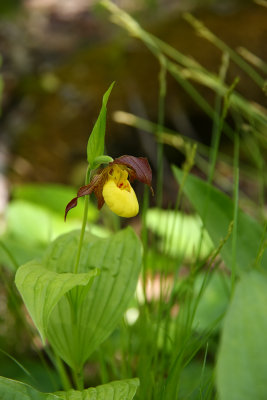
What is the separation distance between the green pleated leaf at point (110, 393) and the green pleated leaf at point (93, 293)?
16cm

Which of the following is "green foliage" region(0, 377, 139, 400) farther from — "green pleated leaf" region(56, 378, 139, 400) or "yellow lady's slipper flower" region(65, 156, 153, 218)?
"yellow lady's slipper flower" region(65, 156, 153, 218)

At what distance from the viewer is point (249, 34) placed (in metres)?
2.43

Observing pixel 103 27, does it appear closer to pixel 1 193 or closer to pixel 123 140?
pixel 123 140

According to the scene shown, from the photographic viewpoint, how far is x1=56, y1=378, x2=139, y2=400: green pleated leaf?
65cm

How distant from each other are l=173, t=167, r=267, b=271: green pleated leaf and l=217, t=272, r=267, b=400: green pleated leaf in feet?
1.58

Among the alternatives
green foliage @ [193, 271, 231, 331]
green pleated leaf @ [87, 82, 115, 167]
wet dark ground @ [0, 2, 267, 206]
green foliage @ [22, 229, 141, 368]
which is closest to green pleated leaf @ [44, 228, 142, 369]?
green foliage @ [22, 229, 141, 368]

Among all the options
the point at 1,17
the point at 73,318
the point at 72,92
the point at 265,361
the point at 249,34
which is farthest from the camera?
the point at 1,17

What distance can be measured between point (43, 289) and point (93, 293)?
18 centimetres

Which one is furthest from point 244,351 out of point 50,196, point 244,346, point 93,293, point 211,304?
point 50,196

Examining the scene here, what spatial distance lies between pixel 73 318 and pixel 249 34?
2.02 metres

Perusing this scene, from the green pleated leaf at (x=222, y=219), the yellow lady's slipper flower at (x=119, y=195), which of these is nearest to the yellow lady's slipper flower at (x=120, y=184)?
the yellow lady's slipper flower at (x=119, y=195)

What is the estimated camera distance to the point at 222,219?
98 cm

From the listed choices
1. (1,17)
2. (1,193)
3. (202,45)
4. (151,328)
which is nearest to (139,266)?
(151,328)

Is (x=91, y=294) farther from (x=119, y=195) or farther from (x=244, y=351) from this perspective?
(x=244, y=351)
